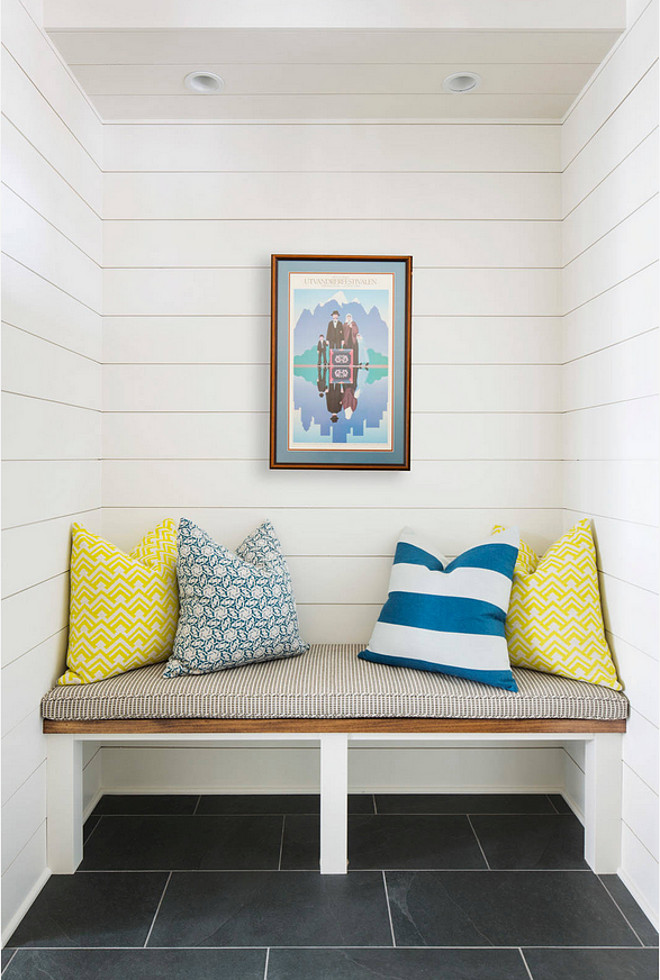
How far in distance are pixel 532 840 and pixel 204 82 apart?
263cm

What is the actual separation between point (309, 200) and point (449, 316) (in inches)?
25.6

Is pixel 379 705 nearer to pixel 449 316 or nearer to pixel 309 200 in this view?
pixel 449 316

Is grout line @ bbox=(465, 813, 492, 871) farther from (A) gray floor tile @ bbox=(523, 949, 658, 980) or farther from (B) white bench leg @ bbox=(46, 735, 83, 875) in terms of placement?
(B) white bench leg @ bbox=(46, 735, 83, 875)

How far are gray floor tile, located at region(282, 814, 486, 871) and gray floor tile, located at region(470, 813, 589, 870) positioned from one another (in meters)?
0.05

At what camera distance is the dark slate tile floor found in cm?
170

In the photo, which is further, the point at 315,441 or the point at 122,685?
the point at 315,441

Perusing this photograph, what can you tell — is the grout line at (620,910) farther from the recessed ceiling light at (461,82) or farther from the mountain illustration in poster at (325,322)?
the recessed ceiling light at (461,82)

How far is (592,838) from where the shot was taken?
2.11m

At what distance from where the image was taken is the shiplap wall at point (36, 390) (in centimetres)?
182

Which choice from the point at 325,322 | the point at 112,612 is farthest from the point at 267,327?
the point at 112,612

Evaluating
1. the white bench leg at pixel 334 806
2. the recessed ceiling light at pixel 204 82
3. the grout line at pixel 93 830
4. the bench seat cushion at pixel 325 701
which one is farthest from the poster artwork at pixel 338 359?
the grout line at pixel 93 830

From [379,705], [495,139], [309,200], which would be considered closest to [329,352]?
[309,200]

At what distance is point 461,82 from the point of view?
2334 millimetres

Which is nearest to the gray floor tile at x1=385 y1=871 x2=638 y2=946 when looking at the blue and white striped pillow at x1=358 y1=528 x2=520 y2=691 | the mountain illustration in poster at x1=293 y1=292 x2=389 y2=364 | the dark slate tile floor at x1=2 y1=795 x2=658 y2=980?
the dark slate tile floor at x1=2 y1=795 x2=658 y2=980
